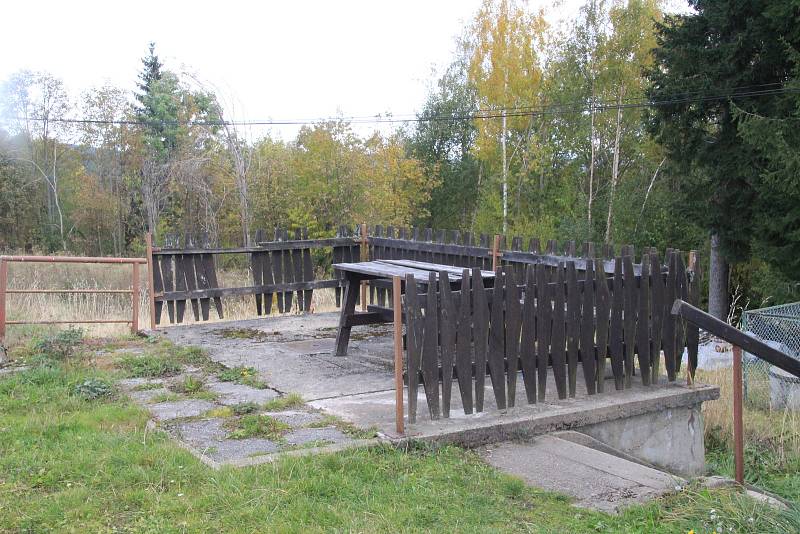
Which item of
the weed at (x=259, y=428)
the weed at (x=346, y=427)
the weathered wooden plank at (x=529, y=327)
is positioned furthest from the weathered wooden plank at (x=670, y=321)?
the weed at (x=259, y=428)

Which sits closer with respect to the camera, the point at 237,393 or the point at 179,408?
the point at 179,408

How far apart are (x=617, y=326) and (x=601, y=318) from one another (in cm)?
19

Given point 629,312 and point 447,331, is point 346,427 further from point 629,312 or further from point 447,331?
point 629,312

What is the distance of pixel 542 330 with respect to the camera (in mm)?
5371

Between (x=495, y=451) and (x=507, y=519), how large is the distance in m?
1.13

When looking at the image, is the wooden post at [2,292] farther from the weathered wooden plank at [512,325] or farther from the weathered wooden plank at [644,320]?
the weathered wooden plank at [644,320]

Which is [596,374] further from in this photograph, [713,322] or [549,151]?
[549,151]

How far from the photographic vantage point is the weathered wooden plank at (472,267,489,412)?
5.03 metres

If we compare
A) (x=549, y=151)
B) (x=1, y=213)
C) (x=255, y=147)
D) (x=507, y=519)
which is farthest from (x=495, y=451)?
(x=1, y=213)

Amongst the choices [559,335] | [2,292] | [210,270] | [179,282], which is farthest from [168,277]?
[559,335]

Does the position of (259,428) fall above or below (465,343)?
below

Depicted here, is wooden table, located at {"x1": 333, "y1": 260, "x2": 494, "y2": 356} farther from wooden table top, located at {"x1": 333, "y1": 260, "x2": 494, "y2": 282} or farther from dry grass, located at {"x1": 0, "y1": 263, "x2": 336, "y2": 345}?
dry grass, located at {"x1": 0, "y1": 263, "x2": 336, "y2": 345}

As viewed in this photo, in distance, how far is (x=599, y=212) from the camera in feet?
91.8

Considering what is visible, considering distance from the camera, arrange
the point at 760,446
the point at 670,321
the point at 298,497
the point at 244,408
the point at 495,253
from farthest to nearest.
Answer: the point at 495,253 → the point at 760,446 → the point at 670,321 → the point at 244,408 → the point at 298,497
